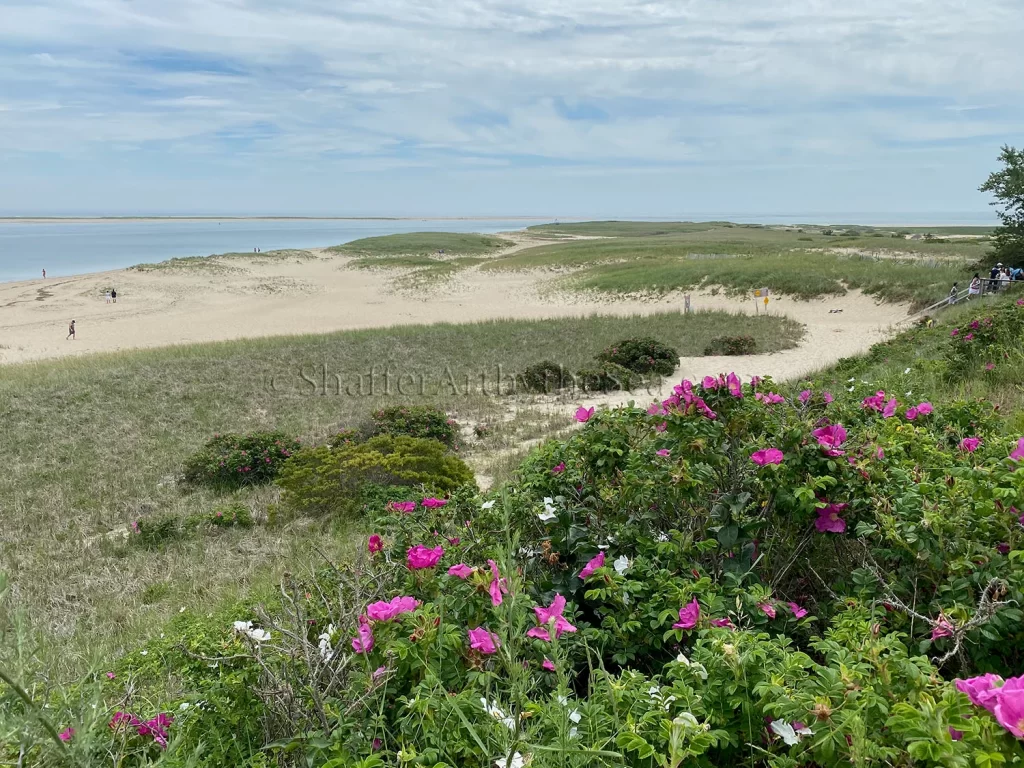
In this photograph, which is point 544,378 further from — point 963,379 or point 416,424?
point 963,379

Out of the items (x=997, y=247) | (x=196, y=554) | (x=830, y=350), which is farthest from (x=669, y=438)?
(x=997, y=247)

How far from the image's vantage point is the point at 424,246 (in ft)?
297

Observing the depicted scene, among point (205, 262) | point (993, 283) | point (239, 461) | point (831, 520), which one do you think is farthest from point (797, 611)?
point (205, 262)

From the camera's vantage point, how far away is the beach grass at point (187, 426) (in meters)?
5.34

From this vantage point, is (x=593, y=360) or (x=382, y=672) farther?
(x=593, y=360)

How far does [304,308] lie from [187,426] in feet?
84.6

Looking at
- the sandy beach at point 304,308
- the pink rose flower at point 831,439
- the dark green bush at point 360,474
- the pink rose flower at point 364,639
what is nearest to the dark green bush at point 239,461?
the dark green bush at point 360,474

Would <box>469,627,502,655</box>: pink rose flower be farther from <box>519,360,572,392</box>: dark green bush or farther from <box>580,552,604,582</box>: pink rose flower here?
<box>519,360,572,392</box>: dark green bush

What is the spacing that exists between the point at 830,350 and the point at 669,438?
653 inches

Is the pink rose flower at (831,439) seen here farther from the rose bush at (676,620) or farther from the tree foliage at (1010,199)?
the tree foliage at (1010,199)

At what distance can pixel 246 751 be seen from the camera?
2104 millimetres

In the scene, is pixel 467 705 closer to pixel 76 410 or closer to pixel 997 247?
pixel 76 410

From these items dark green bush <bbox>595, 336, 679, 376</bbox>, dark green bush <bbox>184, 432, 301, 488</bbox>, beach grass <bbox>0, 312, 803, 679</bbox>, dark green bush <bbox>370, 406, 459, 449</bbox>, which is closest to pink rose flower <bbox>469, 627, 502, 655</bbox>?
beach grass <bbox>0, 312, 803, 679</bbox>

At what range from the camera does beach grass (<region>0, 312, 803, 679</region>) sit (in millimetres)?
5340
